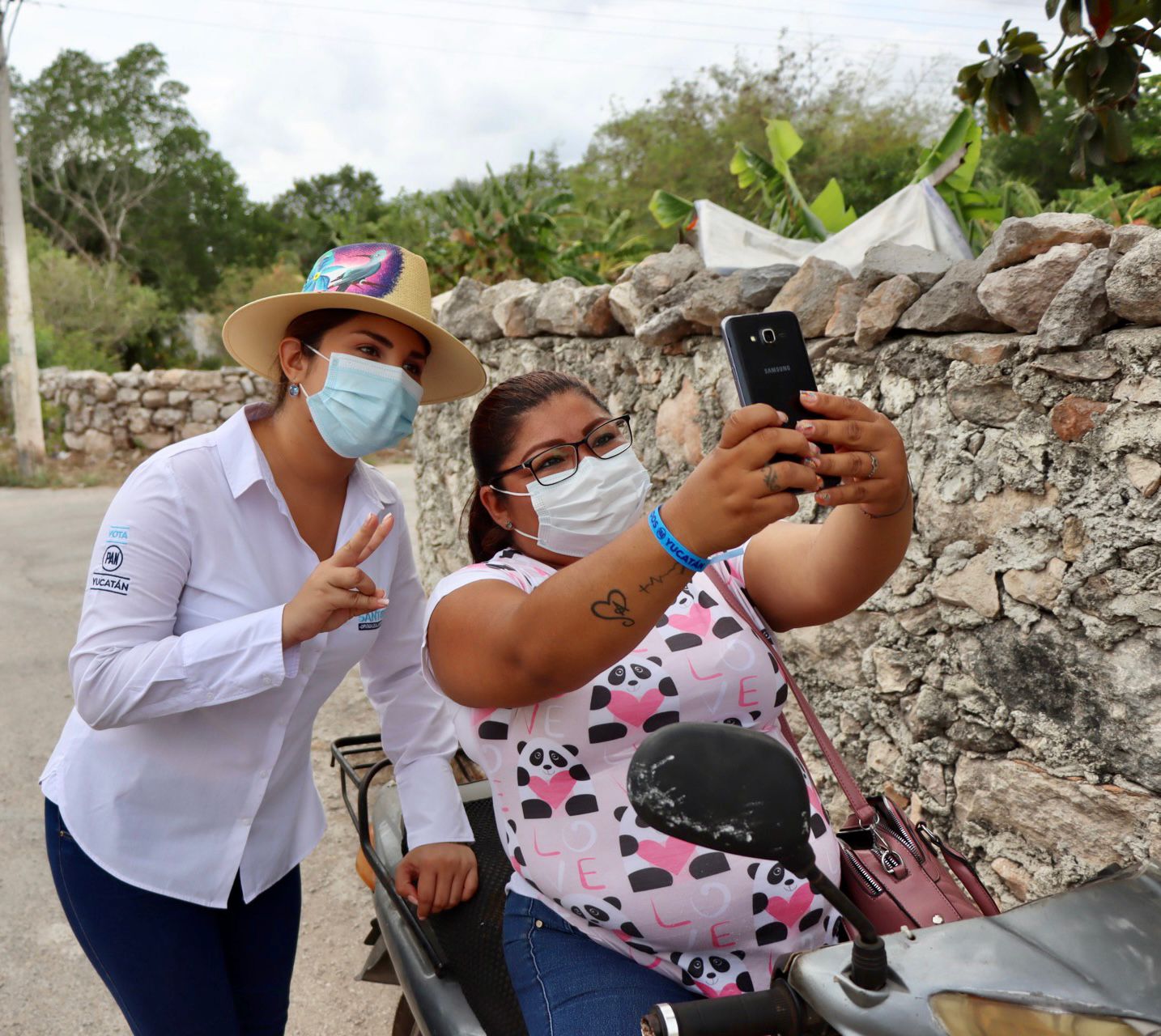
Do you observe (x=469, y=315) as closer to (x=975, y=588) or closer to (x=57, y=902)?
(x=57, y=902)

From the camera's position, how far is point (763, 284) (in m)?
3.35

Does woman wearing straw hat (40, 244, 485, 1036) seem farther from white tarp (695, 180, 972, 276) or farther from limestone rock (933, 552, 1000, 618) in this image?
white tarp (695, 180, 972, 276)

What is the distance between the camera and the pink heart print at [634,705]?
5.22 feet

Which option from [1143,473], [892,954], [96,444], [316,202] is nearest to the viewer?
[892,954]

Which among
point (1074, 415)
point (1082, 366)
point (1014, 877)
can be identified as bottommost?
point (1014, 877)

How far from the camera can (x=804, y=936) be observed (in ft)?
5.17

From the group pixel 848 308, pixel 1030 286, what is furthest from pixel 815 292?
pixel 1030 286

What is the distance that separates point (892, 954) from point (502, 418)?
1.17 m

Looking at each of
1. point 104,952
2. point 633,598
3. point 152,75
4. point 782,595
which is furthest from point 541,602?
point 152,75

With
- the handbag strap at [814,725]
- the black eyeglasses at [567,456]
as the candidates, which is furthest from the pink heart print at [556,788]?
the black eyeglasses at [567,456]

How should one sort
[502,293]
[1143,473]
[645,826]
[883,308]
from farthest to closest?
[502,293]
[883,308]
[1143,473]
[645,826]

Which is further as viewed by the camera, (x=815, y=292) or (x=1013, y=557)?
(x=815, y=292)

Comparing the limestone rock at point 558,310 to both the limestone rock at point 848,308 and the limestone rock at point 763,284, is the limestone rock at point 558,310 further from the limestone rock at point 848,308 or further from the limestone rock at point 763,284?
the limestone rock at point 848,308

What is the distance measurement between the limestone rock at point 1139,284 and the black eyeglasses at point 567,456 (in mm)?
1172
